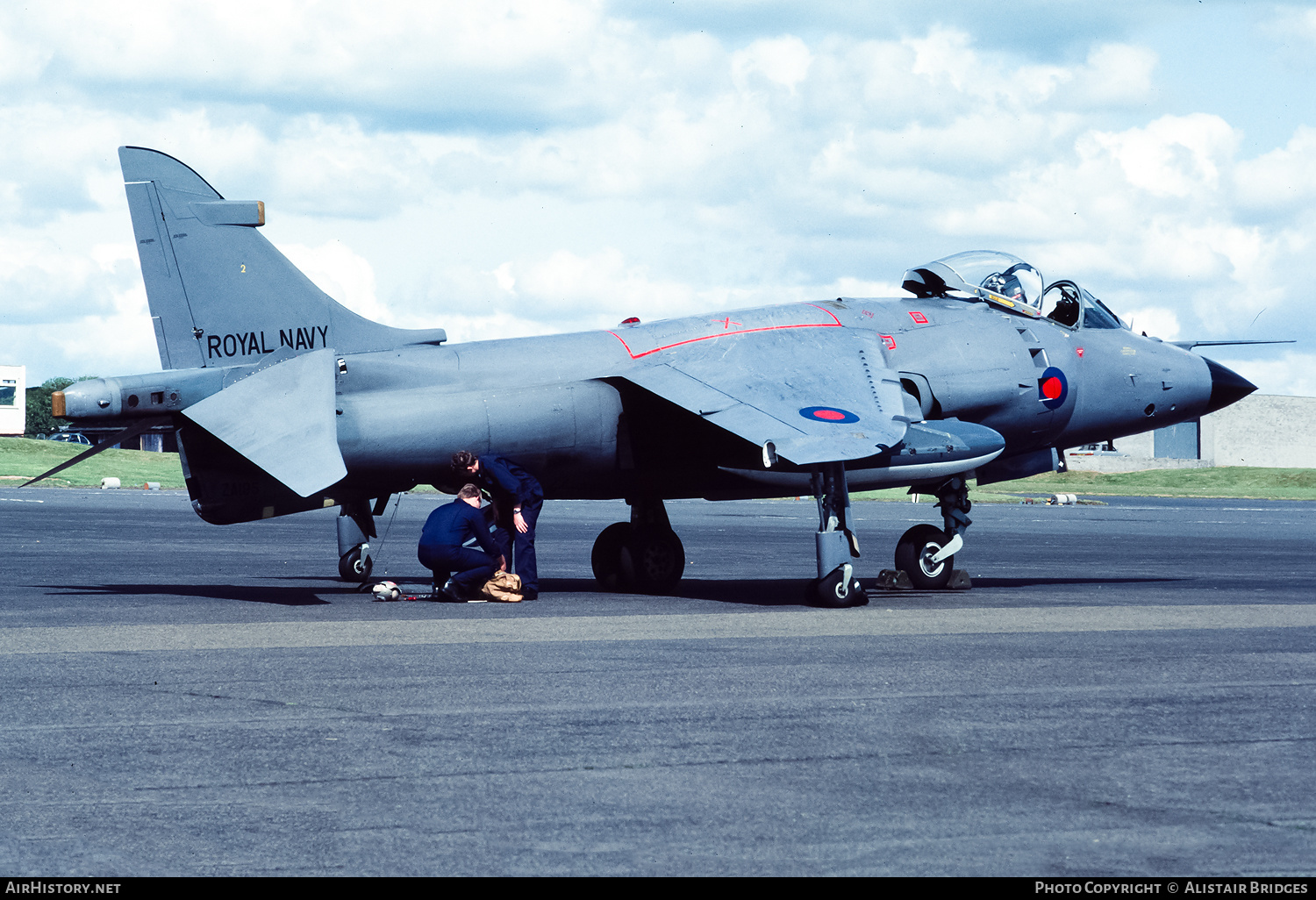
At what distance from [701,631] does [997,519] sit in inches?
1104

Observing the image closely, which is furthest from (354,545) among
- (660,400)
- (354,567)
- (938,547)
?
(938,547)

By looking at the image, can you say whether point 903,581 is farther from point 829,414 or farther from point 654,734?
point 654,734

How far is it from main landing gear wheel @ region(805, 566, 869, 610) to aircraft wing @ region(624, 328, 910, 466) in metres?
1.48

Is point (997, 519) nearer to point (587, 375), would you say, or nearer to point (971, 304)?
point (971, 304)

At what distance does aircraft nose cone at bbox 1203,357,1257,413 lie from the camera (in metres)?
19.2

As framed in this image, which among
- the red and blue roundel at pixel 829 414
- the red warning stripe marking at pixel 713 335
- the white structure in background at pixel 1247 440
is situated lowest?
the white structure in background at pixel 1247 440

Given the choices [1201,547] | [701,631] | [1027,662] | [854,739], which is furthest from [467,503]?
[1201,547]

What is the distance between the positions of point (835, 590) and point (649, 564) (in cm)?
284

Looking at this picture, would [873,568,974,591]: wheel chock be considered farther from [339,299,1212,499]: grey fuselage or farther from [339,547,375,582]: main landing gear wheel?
[339,547,375,582]: main landing gear wheel

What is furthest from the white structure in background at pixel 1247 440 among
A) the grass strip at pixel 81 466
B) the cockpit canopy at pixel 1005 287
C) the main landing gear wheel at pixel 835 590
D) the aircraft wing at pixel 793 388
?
the main landing gear wheel at pixel 835 590

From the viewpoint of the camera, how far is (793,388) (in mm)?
15797

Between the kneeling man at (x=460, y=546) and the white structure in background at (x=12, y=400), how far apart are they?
10049 cm

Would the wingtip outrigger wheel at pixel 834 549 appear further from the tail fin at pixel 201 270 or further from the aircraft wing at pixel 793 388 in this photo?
the tail fin at pixel 201 270

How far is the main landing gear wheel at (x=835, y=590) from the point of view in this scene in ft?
49.3
